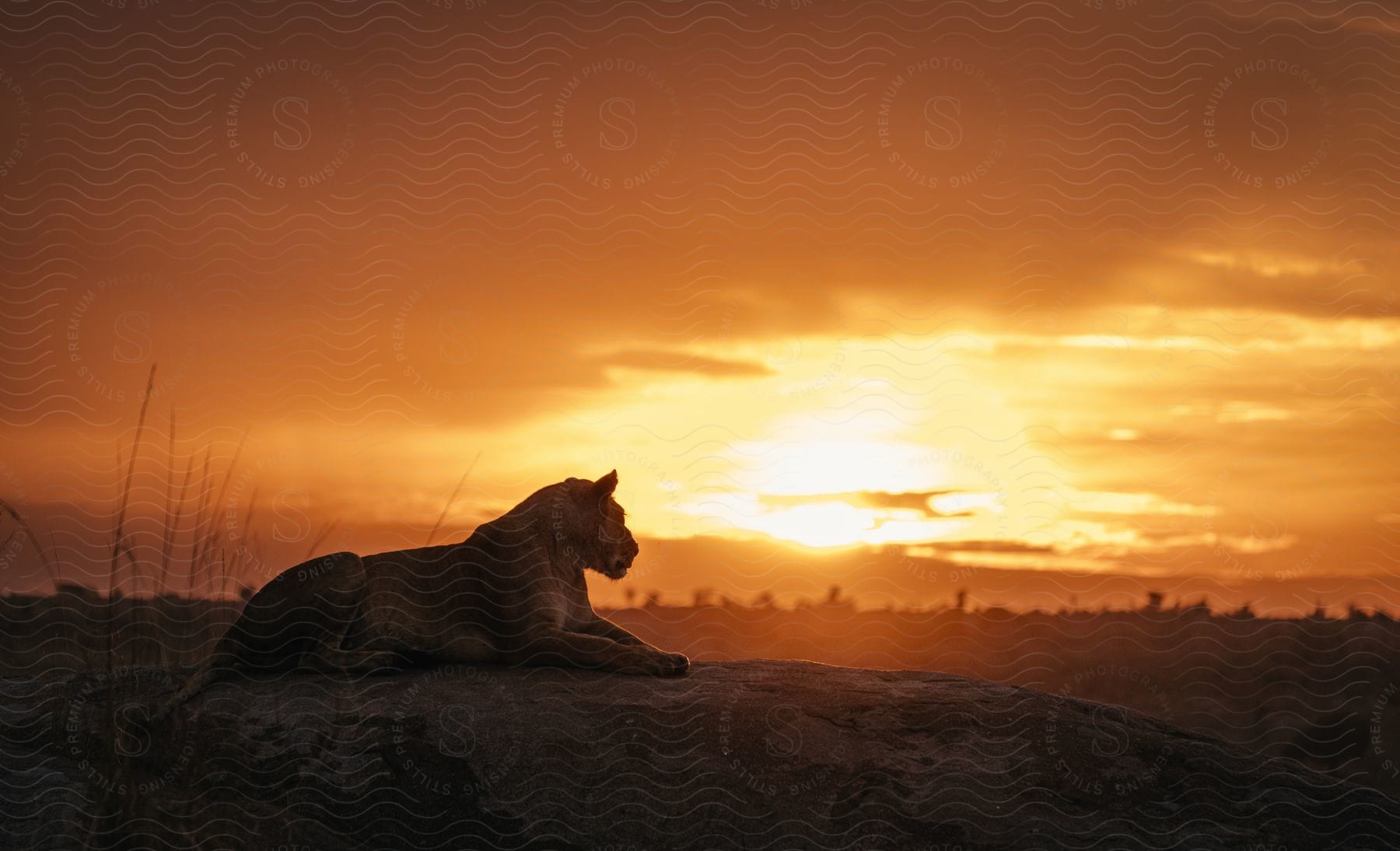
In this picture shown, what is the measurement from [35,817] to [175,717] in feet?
4.02

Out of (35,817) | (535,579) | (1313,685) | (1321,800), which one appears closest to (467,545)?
(535,579)

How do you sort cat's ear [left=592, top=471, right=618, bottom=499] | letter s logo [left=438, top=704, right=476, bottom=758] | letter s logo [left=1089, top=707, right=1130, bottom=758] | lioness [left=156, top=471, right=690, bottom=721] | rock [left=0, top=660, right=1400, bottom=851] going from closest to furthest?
rock [left=0, top=660, right=1400, bottom=851] → letter s logo [left=438, top=704, right=476, bottom=758] → letter s logo [left=1089, top=707, right=1130, bottom=758] → lioness [left=156, top=471, right=690, bottom=721] → cat's ear [left=592, top=471, right=618, bottom=499]

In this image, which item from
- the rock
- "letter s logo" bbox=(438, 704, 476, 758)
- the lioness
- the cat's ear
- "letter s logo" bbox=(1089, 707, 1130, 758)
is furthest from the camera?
the cat's ear

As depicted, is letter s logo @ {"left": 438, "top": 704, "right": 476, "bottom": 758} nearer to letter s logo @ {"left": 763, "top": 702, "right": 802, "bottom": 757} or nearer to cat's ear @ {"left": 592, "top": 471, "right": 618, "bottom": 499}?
letter s logo @ {"left": 763, "top": 702, "right": 802, "bottom": 757}

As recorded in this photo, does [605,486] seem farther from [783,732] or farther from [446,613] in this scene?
[783,732]

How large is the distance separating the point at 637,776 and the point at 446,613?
3023mm

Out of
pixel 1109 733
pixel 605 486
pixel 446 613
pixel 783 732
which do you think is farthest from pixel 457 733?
pixel 1109 733

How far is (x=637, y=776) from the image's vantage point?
935cm

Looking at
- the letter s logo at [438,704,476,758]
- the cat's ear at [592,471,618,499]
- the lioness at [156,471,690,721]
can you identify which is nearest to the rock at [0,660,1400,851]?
the letter s logo at [438,704,476,758]

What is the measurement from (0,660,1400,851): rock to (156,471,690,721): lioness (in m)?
0.59

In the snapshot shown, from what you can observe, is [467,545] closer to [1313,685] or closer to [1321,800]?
[1321,800]

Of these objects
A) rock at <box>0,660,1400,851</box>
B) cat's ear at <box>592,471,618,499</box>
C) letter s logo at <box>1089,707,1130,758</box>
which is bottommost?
rock at <box>0,660,1400,851</box>

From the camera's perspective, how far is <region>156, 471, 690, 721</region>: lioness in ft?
36.4

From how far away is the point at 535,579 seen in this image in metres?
11.9
